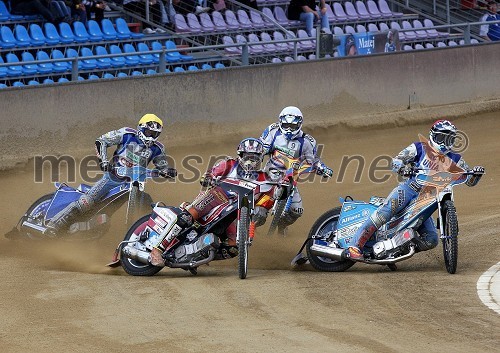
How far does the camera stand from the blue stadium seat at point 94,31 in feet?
76.3

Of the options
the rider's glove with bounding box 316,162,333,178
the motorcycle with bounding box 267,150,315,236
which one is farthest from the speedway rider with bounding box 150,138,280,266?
the motorcycle with bounding box 267,150,315,236

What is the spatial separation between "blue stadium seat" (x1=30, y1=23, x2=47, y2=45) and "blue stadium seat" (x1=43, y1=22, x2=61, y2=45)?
0.10 metres

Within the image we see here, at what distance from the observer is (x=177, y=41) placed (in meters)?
25.3

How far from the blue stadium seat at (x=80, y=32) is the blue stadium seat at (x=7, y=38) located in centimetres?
144

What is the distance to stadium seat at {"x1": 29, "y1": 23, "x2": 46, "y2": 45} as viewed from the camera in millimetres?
22156

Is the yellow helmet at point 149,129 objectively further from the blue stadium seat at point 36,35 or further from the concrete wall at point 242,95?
the blue stadium seat at point 36,35

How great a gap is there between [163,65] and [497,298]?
38.7 feet

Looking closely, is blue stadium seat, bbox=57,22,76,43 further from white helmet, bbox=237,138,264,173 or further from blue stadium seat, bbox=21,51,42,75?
white helmet, bbox=237,138,264,173

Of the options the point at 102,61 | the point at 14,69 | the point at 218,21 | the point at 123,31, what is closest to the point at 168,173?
the point at 14,69

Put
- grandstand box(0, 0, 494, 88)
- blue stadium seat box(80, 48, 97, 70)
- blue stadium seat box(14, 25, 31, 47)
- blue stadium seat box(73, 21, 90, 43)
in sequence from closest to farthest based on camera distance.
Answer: grandstand box(0, 0, 494, 88), blue stadium seat box(14, 25, 31, 47), blue stadium seat box(80, 48, 97, 70), blue stadium seat box(73, 21, 90, 43)

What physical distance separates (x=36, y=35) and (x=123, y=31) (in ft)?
7.43

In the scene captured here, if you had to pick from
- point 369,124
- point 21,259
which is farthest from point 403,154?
point 369,124

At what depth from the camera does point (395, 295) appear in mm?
11734

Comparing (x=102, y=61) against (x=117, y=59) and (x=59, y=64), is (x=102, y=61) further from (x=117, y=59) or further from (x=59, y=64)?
(x=59, y=64)
